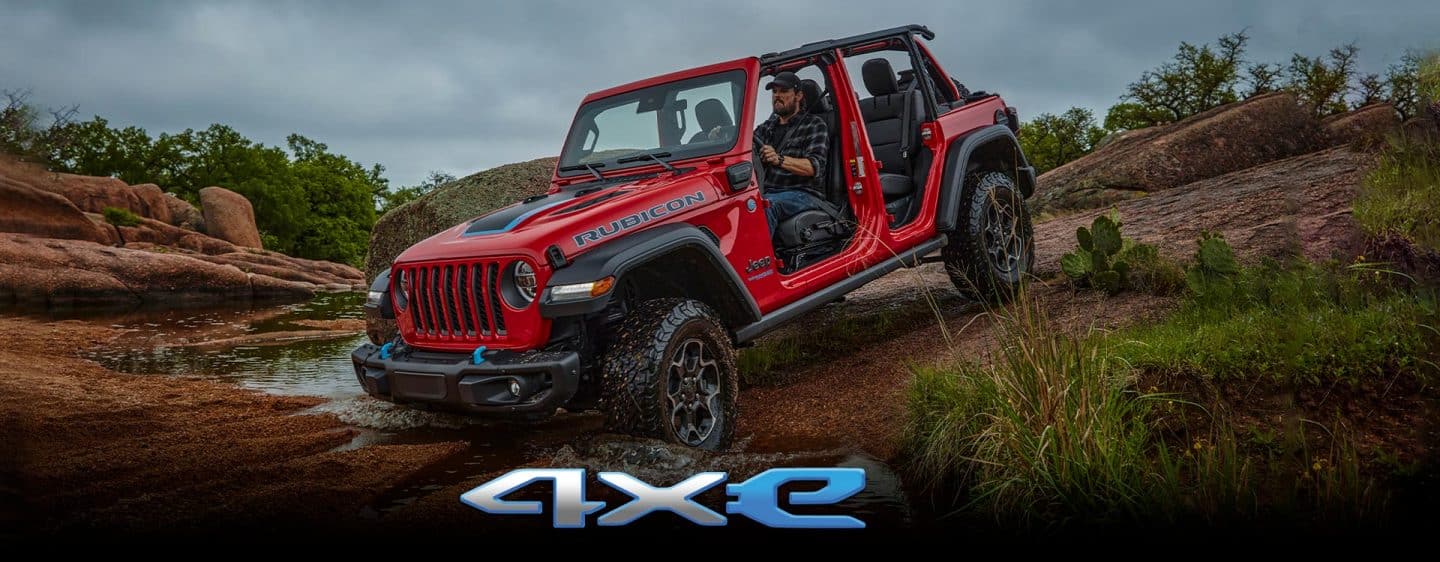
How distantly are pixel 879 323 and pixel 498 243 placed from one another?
4132 mm

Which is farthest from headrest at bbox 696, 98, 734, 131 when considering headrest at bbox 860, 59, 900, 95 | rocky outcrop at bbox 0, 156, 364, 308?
rocky outcrop at bbox 0, 156, 364, 308

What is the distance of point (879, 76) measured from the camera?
7211 millimetres

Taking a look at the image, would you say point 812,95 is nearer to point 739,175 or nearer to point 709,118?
point 709,118

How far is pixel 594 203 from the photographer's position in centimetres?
481

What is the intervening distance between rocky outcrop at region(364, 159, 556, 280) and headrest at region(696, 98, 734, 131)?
4.34m

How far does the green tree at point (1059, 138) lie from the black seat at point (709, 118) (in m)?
29.0

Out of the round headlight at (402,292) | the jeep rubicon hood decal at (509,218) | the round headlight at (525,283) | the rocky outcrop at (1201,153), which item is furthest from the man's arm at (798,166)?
the rocky outcrop at (1201,153)

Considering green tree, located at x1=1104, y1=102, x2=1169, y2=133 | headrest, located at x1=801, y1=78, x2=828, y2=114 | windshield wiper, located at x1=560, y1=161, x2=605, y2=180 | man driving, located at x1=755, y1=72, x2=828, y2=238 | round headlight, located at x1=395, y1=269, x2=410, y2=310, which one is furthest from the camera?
green tree, located at x1=1104, y1=102, x2=1169, y2=133

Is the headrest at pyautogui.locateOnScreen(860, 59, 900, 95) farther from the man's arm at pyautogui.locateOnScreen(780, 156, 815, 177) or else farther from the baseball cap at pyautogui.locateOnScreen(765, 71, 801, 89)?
the man's arm at pyautogui.locateOnScreen(780, 156, 815, 177)

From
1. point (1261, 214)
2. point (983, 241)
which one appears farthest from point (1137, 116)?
point (983, 241)

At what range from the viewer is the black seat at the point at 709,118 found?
226 inches

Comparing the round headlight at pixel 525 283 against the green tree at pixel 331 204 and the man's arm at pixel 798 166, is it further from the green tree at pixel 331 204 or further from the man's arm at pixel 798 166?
the green tree at pixel 331 204

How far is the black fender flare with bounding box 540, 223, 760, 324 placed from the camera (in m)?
4.23

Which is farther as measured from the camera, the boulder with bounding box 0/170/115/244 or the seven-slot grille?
the boulder with bounding box 0/170/115/244
